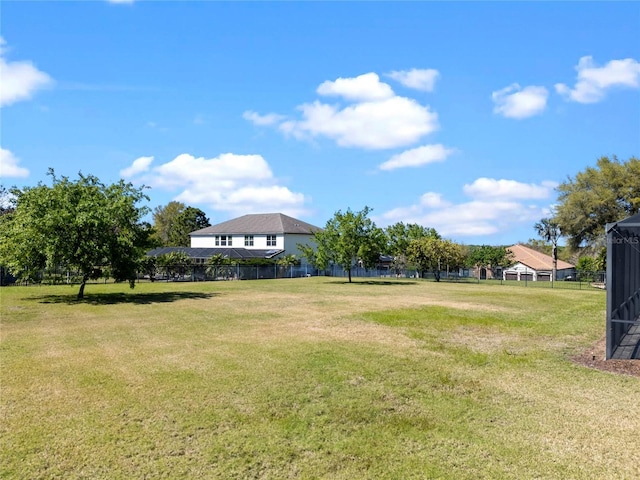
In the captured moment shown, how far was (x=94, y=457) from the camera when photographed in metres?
4.99

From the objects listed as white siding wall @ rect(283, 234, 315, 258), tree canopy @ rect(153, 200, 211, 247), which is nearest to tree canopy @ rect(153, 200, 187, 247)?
tree canopy @ rect(153, 200, 211, 247)

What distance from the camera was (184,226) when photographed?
86375 millimetres

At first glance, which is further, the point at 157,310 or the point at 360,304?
the point at 360,304

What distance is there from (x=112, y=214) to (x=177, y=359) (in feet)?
49.5

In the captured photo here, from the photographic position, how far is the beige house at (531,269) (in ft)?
232

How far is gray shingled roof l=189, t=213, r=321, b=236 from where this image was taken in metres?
60.7

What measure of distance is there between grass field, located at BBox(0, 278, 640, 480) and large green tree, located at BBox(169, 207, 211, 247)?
7346 centimetres

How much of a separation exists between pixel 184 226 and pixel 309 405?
83.9 metres

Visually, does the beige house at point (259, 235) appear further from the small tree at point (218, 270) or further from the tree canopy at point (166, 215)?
the tree canopy at point (166, 215)

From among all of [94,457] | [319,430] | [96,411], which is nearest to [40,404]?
[96,411]

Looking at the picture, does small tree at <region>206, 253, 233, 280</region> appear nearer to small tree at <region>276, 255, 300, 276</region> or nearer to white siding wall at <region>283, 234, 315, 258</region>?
small tree at <region>276, 255, 300, 276</region>

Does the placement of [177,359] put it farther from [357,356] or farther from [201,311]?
[201,311]

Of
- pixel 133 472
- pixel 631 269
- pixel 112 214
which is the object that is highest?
pixel 112 214

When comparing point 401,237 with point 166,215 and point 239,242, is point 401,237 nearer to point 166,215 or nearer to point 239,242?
point 239,242
